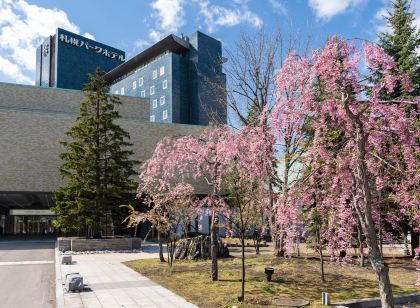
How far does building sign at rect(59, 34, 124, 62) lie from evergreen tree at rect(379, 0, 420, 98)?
90701 mm

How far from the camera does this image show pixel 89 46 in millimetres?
107750

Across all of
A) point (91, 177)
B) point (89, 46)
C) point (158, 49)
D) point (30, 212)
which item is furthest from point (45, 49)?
point (91, 177)

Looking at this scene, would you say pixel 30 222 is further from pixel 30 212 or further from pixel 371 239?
pixel 371 239

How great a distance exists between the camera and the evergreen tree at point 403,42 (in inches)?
1014

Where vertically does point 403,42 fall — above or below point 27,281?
above

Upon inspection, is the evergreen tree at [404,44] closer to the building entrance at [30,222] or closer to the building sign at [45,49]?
the building entrance at [30,222]

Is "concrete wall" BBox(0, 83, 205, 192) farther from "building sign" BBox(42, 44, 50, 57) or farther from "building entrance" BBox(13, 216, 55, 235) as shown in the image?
"building sign" BBox(42, 44, 50, 57)

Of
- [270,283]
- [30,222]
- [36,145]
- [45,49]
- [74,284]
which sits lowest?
[270,283]

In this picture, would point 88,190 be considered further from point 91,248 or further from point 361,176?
point 361,176

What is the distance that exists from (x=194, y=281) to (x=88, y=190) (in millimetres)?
18395

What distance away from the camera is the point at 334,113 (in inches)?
377

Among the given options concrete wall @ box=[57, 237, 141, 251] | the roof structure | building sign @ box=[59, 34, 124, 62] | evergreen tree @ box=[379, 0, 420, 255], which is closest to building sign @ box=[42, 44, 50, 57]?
building sign @ box=[59, 34, 124, 62]

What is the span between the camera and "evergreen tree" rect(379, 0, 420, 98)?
2575 centimetres

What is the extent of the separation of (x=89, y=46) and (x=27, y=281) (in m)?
99.1
